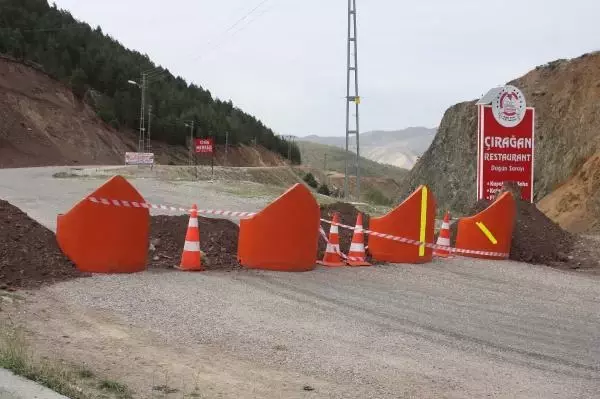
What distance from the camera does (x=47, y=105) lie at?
7319 cm

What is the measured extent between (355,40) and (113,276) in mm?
26152

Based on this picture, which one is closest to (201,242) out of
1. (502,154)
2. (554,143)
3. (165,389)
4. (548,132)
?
(165,389)

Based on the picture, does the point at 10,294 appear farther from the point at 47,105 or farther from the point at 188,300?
the point at 47,105

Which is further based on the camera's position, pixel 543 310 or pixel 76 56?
pixel 76 56

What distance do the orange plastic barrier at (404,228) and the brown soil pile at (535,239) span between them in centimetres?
293

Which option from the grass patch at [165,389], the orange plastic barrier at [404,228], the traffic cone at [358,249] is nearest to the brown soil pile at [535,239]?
the orange plastic barrier at [404,228]

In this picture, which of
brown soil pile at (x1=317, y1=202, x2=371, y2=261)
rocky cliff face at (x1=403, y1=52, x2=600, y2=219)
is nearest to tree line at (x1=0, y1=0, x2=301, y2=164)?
rocky cliff face at (x1=403, y1=52, x2=600, y2=219)

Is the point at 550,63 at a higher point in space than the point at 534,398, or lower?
higher

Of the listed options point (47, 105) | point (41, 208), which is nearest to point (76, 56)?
point (47, 105)

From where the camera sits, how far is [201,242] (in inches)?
398

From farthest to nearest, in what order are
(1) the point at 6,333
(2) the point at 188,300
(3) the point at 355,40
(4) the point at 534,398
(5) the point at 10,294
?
1. (3) the point at 355,40
2. (2) the point at 188,300
3. (5) the point at 10,294
4. (1) the point at 6,333
5. (4) the point at 534,398

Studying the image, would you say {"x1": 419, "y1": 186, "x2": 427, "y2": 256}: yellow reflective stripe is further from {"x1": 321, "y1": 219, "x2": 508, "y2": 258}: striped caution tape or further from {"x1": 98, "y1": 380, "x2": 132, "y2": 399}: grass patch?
{"x1": 98, "y1": 380, "x2": 132, "y2": 399}: grass patch

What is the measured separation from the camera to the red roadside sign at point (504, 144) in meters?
15.6

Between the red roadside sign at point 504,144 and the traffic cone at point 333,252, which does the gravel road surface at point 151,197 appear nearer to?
the traffic cone at point 333,252
